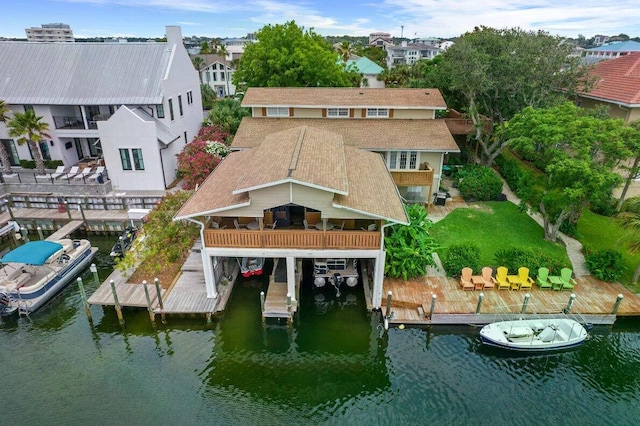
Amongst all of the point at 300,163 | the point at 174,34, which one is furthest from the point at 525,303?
the point at 174,34

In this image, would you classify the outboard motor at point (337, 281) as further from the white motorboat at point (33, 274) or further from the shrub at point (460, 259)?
the white motorboat at point (33, 274)

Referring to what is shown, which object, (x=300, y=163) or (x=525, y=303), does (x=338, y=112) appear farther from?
(x=525, y=303)

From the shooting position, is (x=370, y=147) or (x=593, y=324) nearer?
(x=593, y=324)

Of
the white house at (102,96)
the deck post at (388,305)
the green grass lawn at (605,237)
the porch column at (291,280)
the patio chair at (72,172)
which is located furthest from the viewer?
the patio chair at (72,172)

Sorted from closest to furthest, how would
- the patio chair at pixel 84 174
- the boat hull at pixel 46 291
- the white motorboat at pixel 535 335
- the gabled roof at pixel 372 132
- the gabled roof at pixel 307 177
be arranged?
A: the gabled roof at pixel 307 177 < the white motorboat at pixel 535 335 < the boat hull at pixel 46 291 < the gabled roof at pixel 372 132 < the patio chair at pixel 84 174

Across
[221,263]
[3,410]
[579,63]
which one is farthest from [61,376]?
[579,63]

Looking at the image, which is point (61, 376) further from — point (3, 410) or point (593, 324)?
point (593, 324)

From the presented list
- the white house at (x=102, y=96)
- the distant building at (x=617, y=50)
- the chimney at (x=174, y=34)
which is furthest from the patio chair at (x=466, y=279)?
the distant building at (x=617, y=50)
